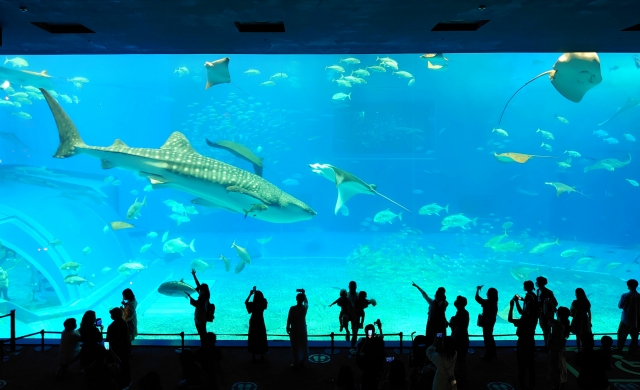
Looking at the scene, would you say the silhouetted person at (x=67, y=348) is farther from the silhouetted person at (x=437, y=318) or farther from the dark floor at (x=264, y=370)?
the silhouetted person at (x=437, y=318)

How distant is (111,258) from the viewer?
25.0m

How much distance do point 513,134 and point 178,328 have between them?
44.7m

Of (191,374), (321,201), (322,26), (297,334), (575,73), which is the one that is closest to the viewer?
(191,374)

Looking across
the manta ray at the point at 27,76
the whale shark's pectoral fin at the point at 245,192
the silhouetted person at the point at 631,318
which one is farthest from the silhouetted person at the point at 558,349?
the manta ray at the point at 27,76

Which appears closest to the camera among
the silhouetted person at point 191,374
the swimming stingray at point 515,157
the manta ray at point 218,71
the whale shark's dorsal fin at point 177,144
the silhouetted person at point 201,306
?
the silhouetted person at point 191,374

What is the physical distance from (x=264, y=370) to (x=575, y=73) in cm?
614

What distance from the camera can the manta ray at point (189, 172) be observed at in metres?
6.98

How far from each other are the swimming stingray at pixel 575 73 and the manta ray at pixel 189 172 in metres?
4.96

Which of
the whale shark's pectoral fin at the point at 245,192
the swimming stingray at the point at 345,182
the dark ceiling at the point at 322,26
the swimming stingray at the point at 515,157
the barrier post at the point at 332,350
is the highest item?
the swimming stingray at the point at 515,157

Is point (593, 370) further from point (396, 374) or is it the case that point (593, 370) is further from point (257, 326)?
point (257, 326)

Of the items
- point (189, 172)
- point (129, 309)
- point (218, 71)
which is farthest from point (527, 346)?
point (218, 71)

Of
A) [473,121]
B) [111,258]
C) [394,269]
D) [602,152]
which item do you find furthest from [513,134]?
[111,258]

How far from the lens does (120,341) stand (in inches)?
151

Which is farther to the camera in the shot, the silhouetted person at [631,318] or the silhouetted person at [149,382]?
the silhouetted person at [631,318]
